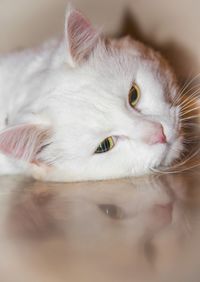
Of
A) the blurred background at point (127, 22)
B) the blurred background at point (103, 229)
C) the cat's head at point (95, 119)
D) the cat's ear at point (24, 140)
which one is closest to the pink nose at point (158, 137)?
the cat's head at point (95, 119)

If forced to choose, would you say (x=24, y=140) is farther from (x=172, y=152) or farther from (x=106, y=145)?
(x=172, y=152)

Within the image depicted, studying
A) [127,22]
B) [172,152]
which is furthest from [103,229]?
[127,22]

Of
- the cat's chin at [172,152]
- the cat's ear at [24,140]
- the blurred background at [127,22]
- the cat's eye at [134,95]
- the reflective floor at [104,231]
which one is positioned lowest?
the reflective floor at [104,231]

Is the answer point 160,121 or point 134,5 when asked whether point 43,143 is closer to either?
point 160,121

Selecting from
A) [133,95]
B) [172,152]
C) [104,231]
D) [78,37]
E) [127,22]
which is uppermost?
[127,22]

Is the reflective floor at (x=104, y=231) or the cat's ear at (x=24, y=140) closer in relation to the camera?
the reflective floor at (x=104, y=231)

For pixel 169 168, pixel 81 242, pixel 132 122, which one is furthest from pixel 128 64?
pixel 81 242

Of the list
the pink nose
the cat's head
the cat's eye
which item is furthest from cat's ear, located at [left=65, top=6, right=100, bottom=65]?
the pink nose

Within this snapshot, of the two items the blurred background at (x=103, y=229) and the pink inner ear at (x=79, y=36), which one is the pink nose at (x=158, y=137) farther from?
the pink inner ear at (x=79, y=36)
